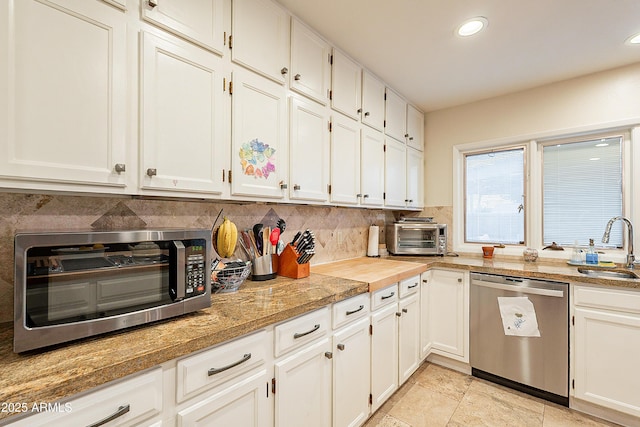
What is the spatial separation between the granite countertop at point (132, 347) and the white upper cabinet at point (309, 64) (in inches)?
50.0

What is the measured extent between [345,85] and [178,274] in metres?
1.75

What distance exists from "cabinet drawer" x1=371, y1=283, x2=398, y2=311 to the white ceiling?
1709 mm

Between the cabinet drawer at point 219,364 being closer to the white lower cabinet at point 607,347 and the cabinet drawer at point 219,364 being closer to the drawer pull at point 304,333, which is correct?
the drawer pull at point 304,333

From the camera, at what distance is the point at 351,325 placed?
1.60 metres

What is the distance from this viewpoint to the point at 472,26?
1.80m

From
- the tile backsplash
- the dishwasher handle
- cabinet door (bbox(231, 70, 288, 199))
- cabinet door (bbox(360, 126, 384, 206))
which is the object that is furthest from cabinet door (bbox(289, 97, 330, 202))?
the dishwasher handle

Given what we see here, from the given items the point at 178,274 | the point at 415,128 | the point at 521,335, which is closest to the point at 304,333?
the point at 178,274

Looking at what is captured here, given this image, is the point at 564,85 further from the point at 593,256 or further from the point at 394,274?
the point at 394,274

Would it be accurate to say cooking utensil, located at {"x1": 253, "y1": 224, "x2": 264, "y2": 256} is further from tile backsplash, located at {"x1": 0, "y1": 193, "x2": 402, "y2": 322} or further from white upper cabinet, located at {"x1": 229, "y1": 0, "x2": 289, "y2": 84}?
white upper cabinet, located at {"x1": 229, "y1": 0, "x2": 289, "y2": 84}

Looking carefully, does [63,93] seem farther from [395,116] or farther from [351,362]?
[395,116]

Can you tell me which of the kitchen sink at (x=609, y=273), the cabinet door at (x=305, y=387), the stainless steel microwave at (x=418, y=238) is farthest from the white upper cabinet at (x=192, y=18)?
the kitchen sink at (x=609, y=273)

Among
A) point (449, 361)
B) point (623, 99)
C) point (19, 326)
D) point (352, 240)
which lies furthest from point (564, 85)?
point (19, 326)

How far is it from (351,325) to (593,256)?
2.17m

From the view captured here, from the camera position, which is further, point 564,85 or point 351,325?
point 564,85
